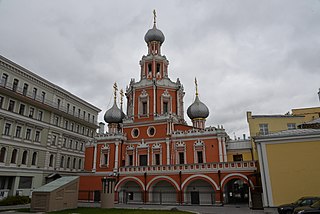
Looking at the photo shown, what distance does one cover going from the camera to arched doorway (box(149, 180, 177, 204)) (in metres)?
26.5

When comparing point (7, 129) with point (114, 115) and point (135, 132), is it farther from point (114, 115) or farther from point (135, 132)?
point (135, 132)

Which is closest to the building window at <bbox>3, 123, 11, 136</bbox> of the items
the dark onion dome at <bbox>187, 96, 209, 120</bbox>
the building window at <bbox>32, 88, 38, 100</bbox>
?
the building window at <bbox>32, 88, 38, 100</bbox>

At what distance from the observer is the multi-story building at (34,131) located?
2694cm

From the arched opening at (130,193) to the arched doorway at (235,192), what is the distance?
9029 millimetres

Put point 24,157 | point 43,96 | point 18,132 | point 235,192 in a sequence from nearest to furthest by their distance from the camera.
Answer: point 18,132 → point 24,157 → point 235,192 → point 43,96

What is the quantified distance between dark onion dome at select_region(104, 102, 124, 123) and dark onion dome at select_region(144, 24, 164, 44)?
37.5 feet

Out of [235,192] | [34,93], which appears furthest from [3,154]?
[235,192]

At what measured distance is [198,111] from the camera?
33406mm

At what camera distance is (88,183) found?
3028 centimetres

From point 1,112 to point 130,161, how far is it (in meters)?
15.1

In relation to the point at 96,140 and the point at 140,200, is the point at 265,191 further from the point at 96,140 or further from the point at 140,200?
the point at 96,140

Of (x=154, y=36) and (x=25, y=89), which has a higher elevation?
(x=154, y=36)

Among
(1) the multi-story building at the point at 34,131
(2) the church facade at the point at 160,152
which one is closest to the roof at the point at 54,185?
(2) the church facade at the point at 160,152

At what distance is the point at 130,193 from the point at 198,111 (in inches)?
511
